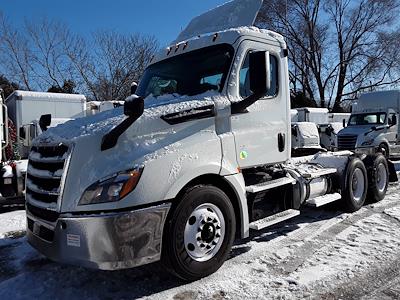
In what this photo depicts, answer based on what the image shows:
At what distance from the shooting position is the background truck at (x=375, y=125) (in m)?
16.7

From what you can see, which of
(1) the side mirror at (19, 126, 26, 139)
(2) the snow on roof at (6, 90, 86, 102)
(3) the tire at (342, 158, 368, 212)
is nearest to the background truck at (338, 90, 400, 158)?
(3) the tire at (342, 158, 368, 212)

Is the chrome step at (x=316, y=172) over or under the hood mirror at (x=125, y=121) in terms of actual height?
under

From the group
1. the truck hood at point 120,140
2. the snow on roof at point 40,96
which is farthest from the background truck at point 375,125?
the truck hood at point 120,140

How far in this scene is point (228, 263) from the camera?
15.2 ft

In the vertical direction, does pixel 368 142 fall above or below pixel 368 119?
below

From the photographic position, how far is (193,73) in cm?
493

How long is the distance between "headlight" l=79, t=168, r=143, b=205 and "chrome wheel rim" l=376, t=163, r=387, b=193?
20.1ft

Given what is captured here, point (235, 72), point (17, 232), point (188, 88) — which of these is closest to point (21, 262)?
point (17, 232)

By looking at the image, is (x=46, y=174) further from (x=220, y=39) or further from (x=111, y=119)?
(x=220, y=39)

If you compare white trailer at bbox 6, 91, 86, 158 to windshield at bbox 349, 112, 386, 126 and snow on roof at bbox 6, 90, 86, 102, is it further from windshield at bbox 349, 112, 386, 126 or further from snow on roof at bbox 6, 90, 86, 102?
windshield at bbox 349, 112, 386, 126

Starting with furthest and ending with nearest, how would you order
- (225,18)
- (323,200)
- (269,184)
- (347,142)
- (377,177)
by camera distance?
(347,142)
(377,177)
(323,200)
(225,18)
(269,184)

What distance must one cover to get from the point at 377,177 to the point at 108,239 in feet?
20.4

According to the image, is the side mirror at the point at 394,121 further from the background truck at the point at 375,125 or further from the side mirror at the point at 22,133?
the side mirror at the point at 22,133

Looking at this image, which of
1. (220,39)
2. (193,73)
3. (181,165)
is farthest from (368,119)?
(181,165)
